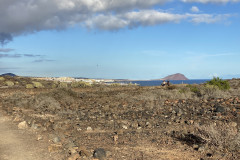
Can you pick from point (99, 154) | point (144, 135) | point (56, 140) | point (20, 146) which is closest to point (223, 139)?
point (144, 135)

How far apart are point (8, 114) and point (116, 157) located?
9674 mm

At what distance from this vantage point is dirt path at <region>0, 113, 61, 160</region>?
714 centimetres

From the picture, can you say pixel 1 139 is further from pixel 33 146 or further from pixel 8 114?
pixel 8 114

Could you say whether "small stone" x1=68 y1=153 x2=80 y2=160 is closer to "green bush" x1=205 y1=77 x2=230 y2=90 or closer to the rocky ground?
the rocky ground

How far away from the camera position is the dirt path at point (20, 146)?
714 centimetres

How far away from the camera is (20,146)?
26.9 ft

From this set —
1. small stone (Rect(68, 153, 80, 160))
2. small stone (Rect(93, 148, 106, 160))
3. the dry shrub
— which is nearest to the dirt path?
small stone (Rect(68, 153, 80, 160))

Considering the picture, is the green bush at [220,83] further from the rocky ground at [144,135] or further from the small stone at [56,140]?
the small stone at [56,140]

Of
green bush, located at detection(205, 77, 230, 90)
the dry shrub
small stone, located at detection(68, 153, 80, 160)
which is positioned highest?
green bush, located at detection(205, 77, 230, 90)

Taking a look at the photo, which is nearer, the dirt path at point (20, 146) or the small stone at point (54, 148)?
the dirt path at point (20, 146)

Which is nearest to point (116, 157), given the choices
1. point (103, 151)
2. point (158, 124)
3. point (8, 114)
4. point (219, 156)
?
point (103, 151)

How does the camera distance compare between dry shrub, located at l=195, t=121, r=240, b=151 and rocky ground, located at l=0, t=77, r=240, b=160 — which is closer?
rocky ground, located at l=0, t=77, r=240, b=160

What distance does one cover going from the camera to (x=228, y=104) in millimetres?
16609

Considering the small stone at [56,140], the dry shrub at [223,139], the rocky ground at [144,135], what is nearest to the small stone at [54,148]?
the rocky ground at [144,135]
